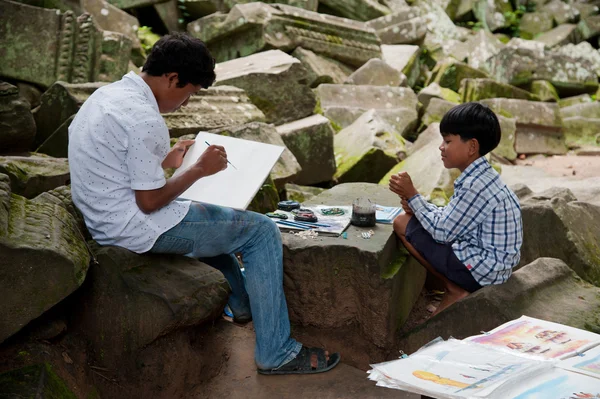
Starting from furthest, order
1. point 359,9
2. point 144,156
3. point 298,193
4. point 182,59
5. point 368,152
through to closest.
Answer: point 359,9 < point 368,152 < point 298,193 < point 182,59 < point 144,156

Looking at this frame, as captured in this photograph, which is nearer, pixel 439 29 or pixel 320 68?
pixel 320 68

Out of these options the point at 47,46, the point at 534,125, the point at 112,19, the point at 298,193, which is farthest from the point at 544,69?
the point at 47,46

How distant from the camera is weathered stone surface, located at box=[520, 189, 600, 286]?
3738mm

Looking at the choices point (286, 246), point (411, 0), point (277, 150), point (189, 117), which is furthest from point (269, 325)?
point (411, 0)

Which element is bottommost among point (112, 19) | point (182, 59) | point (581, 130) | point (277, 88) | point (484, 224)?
point (581, 130)

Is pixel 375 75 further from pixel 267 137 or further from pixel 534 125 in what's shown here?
pixel 267 137

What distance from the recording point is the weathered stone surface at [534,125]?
8.91 m

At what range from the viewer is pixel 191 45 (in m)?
2.65

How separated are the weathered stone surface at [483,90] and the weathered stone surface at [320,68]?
205 cm

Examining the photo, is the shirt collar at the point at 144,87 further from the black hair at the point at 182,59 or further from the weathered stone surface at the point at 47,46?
the weathered stone surface at the point at 47,46

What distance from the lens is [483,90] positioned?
9695mm

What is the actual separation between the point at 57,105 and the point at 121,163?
7.26 feet

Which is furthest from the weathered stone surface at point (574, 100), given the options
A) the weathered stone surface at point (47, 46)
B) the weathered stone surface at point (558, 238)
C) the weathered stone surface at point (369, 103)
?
the weathered stone surface at point (47, 46)

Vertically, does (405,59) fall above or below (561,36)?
below
